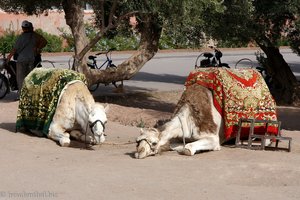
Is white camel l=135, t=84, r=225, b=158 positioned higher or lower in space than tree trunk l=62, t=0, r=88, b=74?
lower

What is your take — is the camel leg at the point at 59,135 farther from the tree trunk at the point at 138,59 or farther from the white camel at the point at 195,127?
the tree trunk at the point at 138,59

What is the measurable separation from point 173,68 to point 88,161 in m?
21.8

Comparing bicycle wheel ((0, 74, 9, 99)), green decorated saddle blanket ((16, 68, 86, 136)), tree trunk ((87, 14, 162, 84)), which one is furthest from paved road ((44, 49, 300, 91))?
green decorated saddle blanket ((16, 68, 86, 136))

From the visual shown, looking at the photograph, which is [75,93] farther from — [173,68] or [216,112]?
[173,68]

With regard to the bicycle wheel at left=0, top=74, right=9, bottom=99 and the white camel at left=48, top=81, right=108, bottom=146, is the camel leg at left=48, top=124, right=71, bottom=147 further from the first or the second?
the bicycle wheel at left=0, top=74, right=9, bottom=99

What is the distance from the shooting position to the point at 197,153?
443 inches

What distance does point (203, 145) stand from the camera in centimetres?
1127

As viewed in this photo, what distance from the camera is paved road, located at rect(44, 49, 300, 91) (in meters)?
25.7

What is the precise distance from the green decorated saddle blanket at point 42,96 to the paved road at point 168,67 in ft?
35.3

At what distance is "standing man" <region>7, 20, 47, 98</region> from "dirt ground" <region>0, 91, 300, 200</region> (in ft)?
19.1

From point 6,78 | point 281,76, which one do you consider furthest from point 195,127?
point 281,76

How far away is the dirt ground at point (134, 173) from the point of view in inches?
344

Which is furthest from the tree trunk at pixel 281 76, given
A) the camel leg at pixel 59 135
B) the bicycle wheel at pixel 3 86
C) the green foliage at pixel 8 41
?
the green foliage at pixel 8 41

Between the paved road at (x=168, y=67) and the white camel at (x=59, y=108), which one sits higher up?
the white camel at (x=59, y=108)
